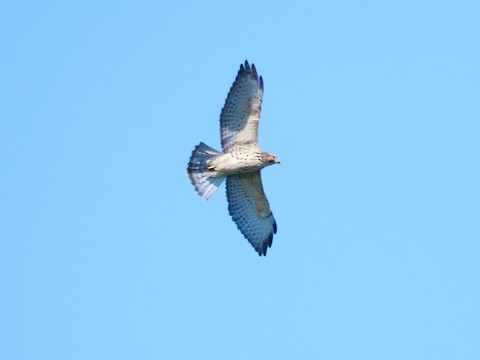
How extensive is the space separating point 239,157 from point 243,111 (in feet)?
2.66

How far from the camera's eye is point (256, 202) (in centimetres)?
2412

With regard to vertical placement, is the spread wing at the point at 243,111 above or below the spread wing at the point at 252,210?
above

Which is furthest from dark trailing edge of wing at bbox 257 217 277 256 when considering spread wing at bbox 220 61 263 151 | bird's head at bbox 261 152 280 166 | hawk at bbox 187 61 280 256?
spread wing at bbox 220 61 263 151

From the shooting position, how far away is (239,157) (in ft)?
75.7

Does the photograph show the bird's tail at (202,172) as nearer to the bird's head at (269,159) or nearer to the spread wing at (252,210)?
the spread wing at (252,210)

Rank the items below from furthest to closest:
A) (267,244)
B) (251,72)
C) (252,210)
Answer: (267,244)
(252,210)
(251,72)

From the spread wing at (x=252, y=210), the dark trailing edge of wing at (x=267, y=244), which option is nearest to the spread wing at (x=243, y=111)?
the spread wing at (x=252, y=210)

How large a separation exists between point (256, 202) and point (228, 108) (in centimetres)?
212

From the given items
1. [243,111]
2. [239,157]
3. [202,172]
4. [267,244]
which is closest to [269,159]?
[239,157]

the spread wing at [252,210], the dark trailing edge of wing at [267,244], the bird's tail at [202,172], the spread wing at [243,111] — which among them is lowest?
the dark trailing edge of wing at [267,244]

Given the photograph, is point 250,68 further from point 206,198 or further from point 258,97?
point 206,198

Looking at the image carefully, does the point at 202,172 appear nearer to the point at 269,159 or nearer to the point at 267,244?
the point at 269,159

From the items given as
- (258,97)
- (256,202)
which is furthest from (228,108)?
(256,202)

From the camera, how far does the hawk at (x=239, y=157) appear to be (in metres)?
22.8
